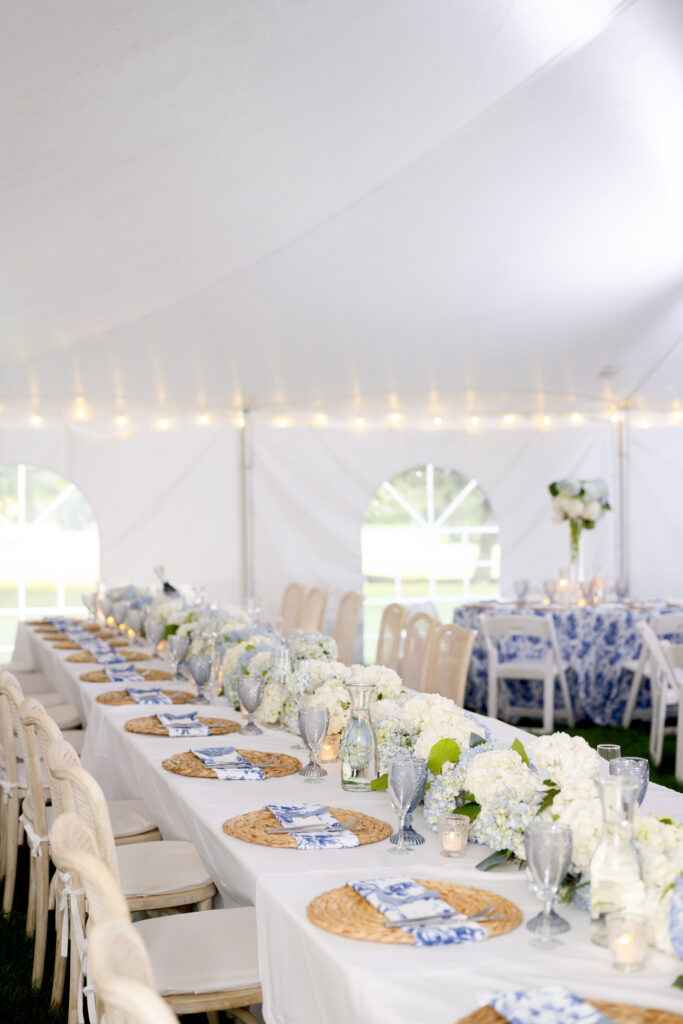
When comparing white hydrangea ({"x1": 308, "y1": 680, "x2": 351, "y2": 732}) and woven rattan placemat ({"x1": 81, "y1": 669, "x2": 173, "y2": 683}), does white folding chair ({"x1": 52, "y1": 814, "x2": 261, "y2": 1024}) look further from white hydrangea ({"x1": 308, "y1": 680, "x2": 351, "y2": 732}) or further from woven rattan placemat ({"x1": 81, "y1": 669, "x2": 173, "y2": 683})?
woven rattan placemat ({"x1": 81, "y1": 669, "x2": 173, "y2": 683})

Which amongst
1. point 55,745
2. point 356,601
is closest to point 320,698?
point 55,745

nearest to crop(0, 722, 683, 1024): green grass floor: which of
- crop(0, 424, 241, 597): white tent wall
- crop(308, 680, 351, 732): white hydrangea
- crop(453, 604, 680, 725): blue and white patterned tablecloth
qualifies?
crop(308, 680, 351, 732): white hydrangea

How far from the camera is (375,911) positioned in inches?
69.9

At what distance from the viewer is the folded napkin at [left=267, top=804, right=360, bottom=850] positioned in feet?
7.07

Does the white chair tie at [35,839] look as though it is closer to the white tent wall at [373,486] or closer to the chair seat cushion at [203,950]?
the chair seat cushion at [203,950]

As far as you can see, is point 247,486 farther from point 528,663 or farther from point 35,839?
point 35,839

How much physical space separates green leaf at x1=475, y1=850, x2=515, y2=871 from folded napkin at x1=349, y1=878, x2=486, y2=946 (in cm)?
17

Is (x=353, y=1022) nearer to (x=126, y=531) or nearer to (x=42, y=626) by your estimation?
(x=42, y=626)

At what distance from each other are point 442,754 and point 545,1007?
860 millimetres

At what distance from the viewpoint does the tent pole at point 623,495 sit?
952 centimetres

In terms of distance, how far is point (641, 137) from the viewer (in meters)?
5.18

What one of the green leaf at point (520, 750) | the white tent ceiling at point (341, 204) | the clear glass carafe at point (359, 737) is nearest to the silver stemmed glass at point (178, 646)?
the white tent ceiling at point (341, 204)

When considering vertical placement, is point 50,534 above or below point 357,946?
above

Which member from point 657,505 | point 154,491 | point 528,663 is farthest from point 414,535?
point 528,663
